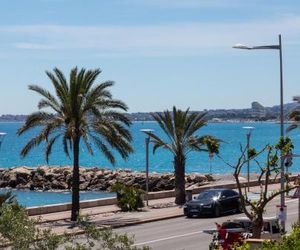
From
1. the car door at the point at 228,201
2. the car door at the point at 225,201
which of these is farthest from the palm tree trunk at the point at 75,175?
the car door at the point at 228,201

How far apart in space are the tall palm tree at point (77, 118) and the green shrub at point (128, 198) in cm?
477

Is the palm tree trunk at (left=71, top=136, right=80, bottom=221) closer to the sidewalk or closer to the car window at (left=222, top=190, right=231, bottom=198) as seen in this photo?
the sidewalk

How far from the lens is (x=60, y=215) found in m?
36.1

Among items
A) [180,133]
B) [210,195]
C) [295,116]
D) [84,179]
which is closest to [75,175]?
[210,195]

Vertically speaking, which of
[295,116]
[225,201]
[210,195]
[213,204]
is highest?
[295,116]

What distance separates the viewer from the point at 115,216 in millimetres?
36344

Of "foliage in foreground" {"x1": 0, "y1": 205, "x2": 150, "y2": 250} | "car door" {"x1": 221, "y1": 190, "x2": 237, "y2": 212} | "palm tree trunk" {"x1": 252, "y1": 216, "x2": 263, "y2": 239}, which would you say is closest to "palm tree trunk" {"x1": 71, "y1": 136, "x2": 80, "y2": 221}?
"car door" {"x1": 221, "y1": 190, "x2": 237, "y2": 212}

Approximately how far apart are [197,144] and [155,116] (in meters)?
2.63

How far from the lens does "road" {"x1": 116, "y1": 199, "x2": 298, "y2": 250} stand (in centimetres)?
2775

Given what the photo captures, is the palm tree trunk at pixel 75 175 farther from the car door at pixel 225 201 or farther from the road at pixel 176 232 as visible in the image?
the car door at pixel 225 201

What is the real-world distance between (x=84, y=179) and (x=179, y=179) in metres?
43.4

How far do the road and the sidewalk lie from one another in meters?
0.58

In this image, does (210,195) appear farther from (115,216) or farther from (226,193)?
(115,216)

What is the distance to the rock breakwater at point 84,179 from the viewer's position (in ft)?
260
